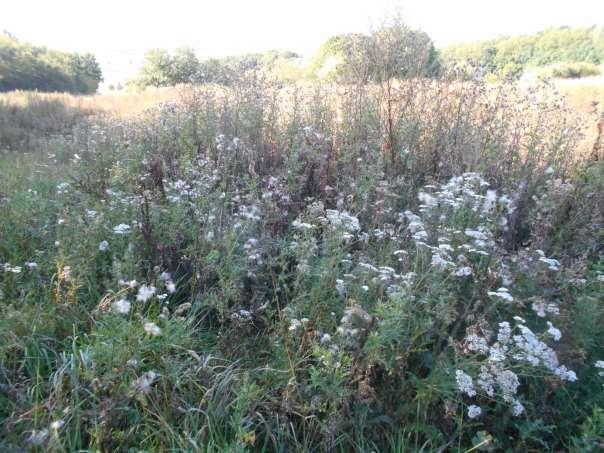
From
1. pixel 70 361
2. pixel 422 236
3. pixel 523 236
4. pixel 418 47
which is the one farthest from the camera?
pixel 418 47

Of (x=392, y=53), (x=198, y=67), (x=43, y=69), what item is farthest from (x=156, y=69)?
(x=392, y=53)

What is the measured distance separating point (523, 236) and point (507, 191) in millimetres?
427

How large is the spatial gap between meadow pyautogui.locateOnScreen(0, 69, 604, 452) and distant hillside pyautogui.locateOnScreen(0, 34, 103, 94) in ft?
104

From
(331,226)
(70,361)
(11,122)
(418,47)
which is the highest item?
(418,47)

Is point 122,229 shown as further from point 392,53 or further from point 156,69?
point 156,69

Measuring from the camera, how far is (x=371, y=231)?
3.28m

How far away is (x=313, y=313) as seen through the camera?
2.59 m

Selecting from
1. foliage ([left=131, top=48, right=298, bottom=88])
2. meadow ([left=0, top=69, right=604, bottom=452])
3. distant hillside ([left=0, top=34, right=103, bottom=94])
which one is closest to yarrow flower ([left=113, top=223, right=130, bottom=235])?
meadow ([left=0, top=69, right=604, bottom=452])

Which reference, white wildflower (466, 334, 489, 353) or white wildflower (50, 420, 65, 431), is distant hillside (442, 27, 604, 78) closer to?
white wildflower (466, 334, 489, 353)

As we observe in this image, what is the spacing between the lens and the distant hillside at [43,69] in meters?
31.5

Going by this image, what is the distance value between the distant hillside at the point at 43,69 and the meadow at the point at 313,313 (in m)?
31.7

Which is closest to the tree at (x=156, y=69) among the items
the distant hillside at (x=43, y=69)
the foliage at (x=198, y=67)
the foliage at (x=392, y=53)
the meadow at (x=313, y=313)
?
the foliage at (x=198, y=67)

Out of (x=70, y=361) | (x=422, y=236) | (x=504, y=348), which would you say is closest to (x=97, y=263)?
(x=70, y=361)

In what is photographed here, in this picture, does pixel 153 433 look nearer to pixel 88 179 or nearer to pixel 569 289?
pixel 569 289
